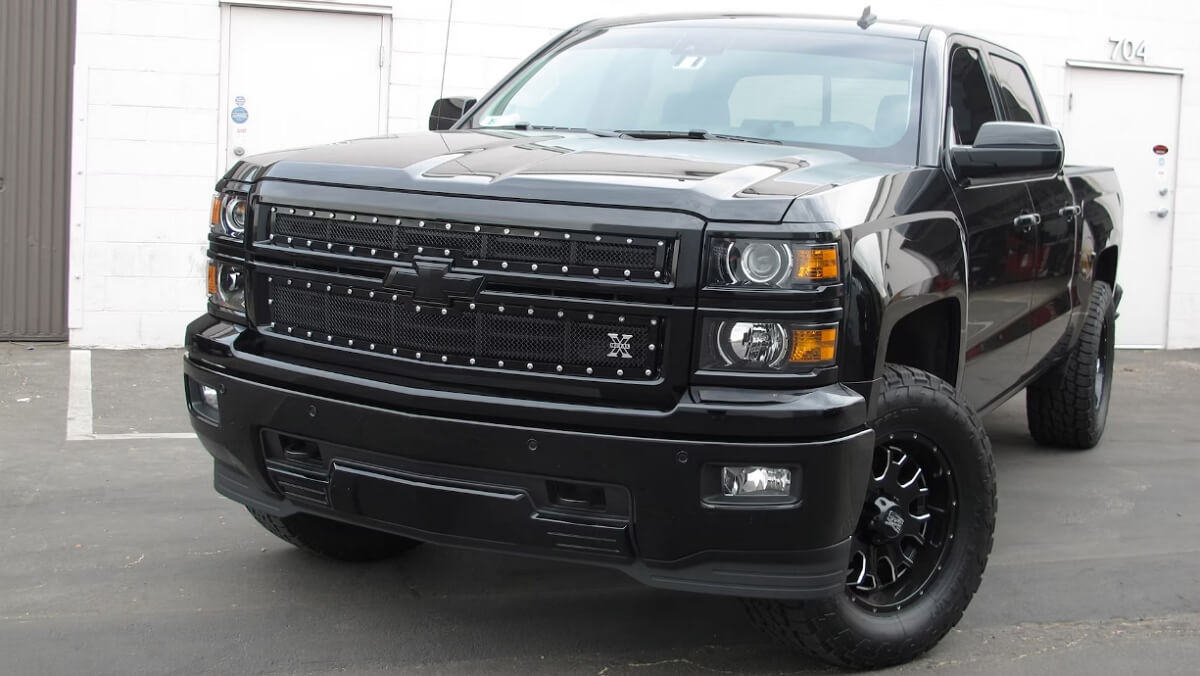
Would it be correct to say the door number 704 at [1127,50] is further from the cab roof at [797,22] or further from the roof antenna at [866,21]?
the roof antenna at [866,21]

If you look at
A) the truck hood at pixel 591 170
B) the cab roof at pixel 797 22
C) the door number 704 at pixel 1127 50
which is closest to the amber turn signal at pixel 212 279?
the truck hood at pixel 591 170

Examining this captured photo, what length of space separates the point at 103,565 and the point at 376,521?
1.51m

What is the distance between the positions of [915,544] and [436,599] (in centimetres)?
148

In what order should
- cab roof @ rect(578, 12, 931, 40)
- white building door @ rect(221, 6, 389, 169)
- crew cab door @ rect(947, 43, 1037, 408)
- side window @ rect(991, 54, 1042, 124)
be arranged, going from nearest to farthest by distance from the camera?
crew cab door @ rect(947, 43, 1037, 408) < cab roof @ rect(578, 12, 931, 40) < side window @ rect(991, 54, 1042, 124) < white building door @ rect(221, 6, 389, 169)

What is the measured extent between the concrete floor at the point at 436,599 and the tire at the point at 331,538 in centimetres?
6

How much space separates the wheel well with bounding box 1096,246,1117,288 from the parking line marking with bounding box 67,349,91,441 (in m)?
4.94

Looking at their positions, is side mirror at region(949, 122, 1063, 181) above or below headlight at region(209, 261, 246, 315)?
above

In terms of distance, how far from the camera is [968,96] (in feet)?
15.2

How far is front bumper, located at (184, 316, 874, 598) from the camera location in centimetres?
293

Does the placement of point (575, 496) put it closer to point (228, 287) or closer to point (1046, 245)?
point (228, 287)

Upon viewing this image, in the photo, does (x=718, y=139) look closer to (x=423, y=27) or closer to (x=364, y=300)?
(x=364, y=300)

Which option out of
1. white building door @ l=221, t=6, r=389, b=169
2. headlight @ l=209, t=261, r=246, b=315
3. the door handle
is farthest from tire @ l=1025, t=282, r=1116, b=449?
white building door @ l=221, t=6, r=389, b=169

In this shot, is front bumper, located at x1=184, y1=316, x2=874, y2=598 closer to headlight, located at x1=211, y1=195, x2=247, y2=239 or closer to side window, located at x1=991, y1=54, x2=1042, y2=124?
headlight, located at x1=211, y1=195, x2=247, y2=239

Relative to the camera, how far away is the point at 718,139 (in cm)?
396
